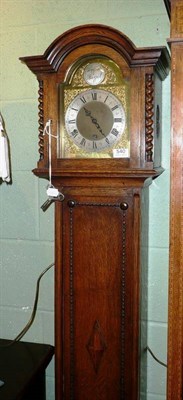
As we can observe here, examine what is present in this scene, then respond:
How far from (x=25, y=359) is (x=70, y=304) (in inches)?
12.8

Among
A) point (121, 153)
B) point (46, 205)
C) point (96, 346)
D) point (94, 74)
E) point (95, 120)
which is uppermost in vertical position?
point (94, 74)

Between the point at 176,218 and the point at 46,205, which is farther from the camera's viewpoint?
the point at 46,205

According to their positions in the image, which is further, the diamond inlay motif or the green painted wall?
the green painted wall

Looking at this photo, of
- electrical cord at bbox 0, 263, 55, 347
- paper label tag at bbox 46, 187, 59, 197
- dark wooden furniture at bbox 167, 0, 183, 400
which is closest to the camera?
dark wooden furniture at bbox 167, 0, 183, 400

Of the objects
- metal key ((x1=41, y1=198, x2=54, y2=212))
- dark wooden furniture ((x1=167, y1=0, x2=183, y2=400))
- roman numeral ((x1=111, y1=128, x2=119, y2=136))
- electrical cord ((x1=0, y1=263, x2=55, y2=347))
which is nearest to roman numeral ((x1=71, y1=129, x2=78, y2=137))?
roman numeral ((x1=111, y1=128, x2=119, y2=136))

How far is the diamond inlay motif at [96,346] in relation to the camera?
1.40 m

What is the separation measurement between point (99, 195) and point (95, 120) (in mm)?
252

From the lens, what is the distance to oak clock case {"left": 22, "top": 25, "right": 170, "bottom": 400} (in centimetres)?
130

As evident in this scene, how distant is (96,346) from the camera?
1401mm

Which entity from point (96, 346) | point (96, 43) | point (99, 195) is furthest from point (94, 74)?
point (96, 346)

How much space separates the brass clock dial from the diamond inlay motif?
24.2 inches

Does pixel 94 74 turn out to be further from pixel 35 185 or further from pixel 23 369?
pixel 23 369

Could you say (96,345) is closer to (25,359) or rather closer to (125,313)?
(125,313)

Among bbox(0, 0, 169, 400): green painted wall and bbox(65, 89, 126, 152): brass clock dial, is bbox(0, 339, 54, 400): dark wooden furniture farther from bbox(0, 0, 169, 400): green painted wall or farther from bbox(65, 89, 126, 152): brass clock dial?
bbox(65, 89, 126, 152): brass clock dial
